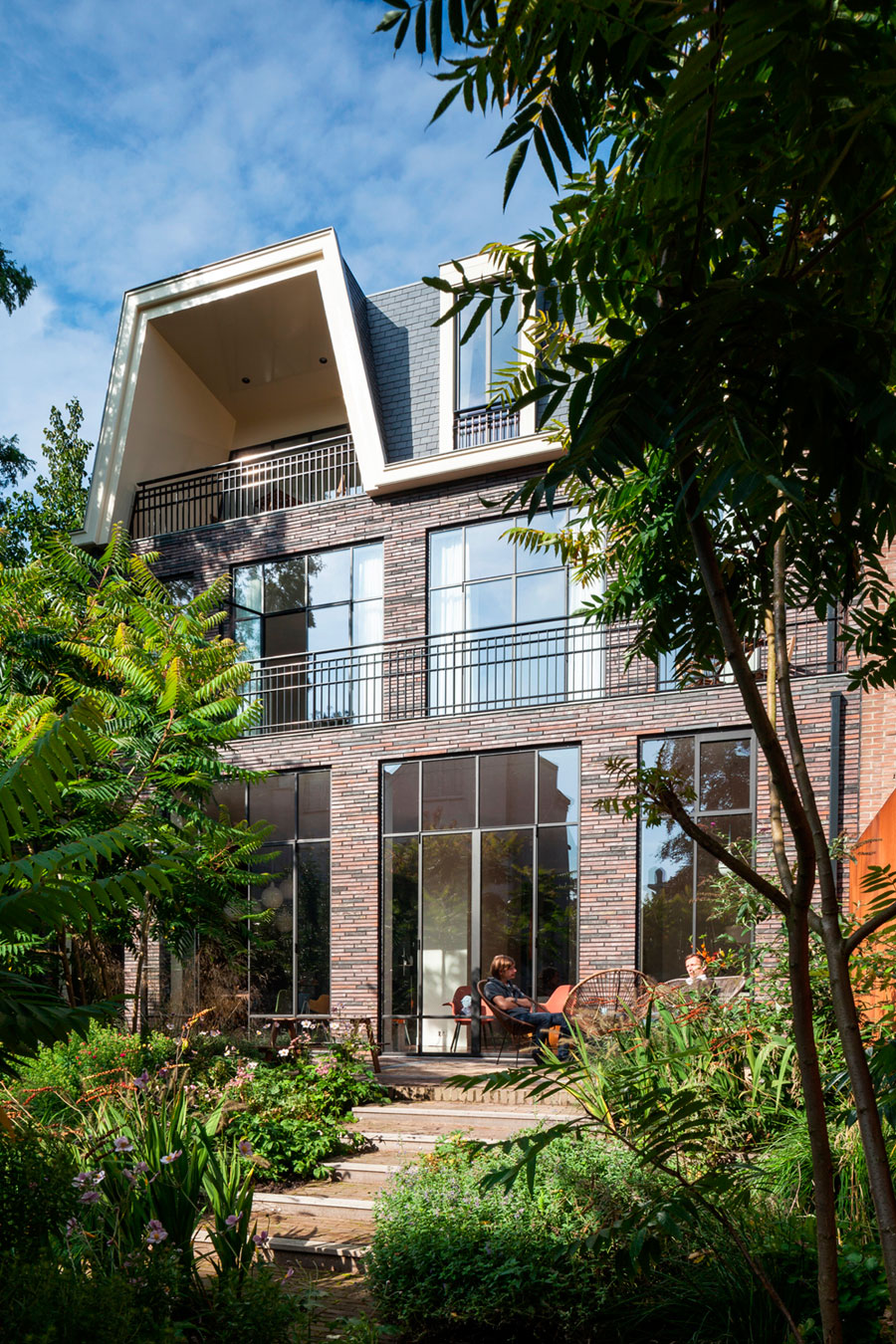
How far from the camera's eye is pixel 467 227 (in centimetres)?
297

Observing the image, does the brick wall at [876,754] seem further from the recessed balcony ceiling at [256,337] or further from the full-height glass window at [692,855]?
the recessed balcony ceiling at [256,337]

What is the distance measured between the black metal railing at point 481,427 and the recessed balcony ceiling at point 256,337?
3731 mm

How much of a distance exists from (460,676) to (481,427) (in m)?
3.90

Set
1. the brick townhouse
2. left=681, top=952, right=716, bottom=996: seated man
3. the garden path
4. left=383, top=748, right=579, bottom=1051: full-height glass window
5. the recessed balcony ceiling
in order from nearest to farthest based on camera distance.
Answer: the garden path
left=681, top=952, right=716, bottom=996: seated man
the brick townhouse
left=383, top=748, right=579, bottom=1051: full-height glass window
the recessed balcony ceiling

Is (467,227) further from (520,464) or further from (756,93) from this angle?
(520,464)

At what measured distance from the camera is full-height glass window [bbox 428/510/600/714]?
1523 centimetres

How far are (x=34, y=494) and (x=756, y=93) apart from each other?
956 inches

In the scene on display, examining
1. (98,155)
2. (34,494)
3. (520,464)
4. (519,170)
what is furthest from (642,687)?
(34,494)

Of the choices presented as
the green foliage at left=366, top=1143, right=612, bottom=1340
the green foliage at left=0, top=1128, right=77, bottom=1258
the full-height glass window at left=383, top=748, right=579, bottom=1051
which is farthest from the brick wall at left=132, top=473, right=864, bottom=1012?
the green foliage at left=0, top=1128, right=77, bottom=1258

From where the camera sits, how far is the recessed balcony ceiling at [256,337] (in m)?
18.3

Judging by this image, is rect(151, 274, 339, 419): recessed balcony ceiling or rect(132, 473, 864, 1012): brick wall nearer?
rect(132, 473, 864, 1012): brick wall

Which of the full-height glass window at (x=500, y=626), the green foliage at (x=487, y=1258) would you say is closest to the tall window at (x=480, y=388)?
the full-height glass window at (x=500, y=626)

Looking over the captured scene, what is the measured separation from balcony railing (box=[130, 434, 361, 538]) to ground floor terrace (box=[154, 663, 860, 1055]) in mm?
4587

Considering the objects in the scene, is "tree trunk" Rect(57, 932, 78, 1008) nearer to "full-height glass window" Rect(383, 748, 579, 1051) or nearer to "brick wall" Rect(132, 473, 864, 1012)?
"brick wall" Rect(132, 473, 864, 1012)
